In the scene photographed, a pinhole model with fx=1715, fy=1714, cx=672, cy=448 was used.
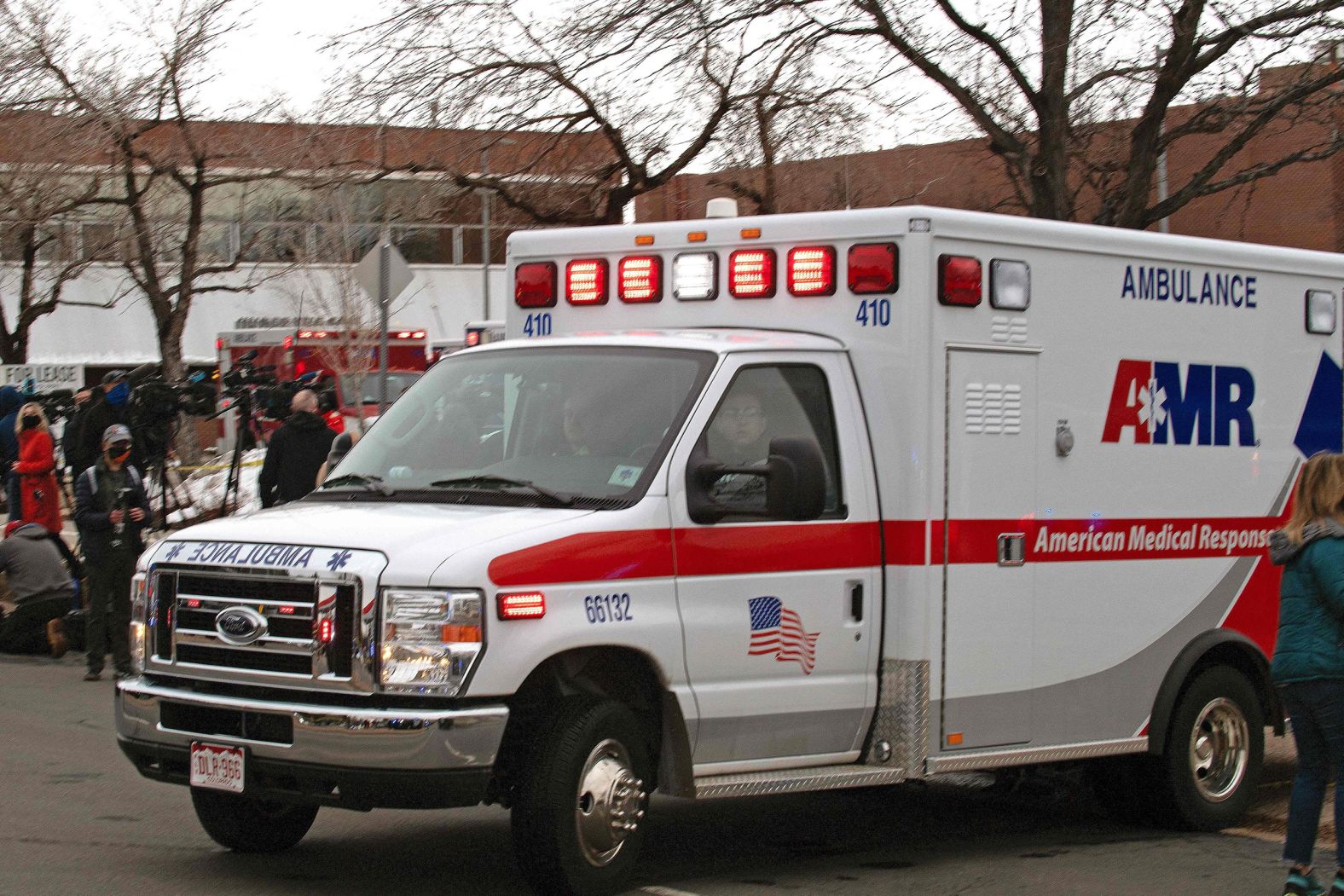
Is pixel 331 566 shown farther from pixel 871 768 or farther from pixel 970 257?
pixel 970 257

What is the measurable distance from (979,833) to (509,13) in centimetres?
1109

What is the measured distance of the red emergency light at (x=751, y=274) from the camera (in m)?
7.70

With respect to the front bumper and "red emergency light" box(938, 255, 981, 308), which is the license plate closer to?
the front bumper

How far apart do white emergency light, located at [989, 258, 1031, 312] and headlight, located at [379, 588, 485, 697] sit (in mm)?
2966

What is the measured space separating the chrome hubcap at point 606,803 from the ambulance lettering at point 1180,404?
3.02 metres

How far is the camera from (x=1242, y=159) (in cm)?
3378

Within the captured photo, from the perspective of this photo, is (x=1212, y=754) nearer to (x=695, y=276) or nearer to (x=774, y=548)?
(x=774, y=548)

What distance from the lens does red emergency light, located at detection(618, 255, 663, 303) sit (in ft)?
26.5

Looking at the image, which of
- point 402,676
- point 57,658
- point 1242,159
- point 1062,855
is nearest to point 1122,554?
point 1062,855

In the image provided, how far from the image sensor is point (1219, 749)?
8.70m

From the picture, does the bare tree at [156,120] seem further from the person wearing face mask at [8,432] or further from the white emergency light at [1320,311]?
the white emergency light at [1320,311]

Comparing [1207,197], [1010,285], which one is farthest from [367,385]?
[1010,285]

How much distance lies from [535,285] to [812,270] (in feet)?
5.42

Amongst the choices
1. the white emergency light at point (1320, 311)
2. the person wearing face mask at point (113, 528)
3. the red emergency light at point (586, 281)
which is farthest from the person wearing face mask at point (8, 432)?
Result: the white emergency light at point (1320, 311)
